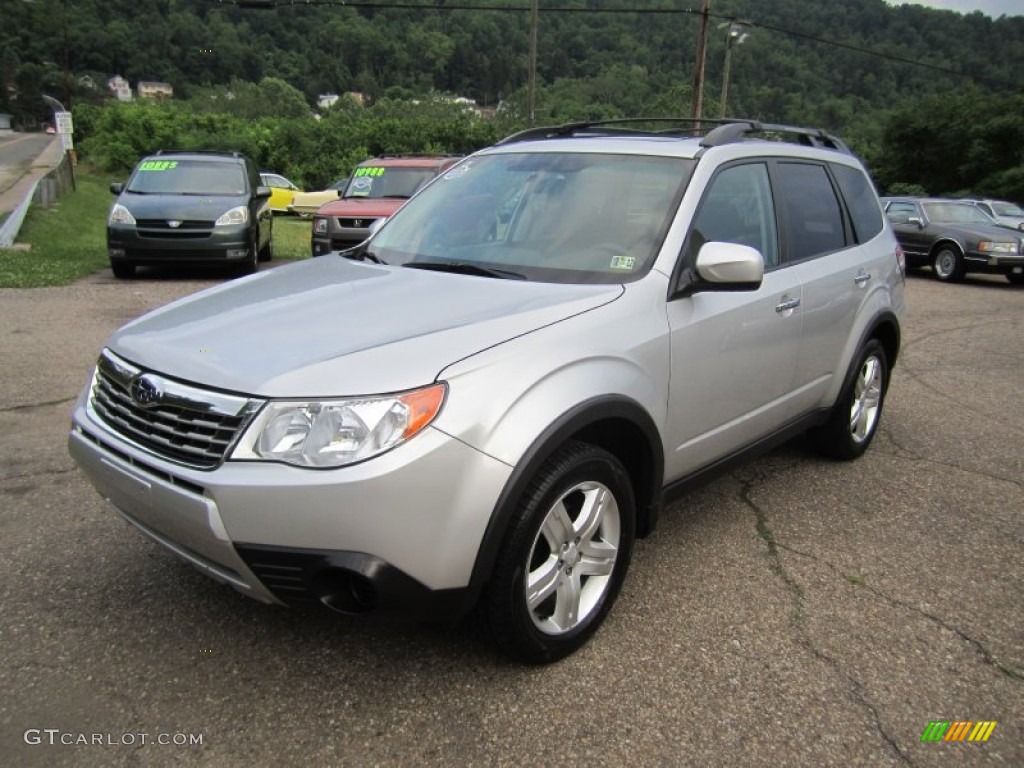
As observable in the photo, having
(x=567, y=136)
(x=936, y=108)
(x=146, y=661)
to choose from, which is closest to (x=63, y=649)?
(x=146, y=661)

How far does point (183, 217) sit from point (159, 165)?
1.56m

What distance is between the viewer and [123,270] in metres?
10.7

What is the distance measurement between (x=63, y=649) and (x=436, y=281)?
1.80m

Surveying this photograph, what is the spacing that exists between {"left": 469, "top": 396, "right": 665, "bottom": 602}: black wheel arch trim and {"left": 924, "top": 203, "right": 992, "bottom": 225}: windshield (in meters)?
15.0

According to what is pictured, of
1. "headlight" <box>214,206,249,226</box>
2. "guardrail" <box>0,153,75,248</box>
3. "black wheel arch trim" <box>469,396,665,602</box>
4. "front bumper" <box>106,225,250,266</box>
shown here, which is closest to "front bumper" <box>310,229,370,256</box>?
"headlight" <box>214,206,249,226</box>

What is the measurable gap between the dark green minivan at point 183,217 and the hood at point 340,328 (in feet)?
25.7

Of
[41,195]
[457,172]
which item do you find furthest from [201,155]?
[457,172]

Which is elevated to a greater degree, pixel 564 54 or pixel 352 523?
pixel 564 54

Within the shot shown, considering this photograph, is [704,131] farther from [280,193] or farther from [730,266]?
[280,193]

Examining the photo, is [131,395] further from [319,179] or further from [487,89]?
[487,89]

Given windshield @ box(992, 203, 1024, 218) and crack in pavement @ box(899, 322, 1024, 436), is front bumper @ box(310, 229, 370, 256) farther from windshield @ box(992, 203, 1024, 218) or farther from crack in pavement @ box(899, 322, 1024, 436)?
windshield @ box(992, 203, 1024, 218)

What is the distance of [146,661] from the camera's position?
105 inches

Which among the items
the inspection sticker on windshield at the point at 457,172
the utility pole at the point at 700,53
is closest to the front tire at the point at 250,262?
the inspection sticker on windshield at the point at 457,172

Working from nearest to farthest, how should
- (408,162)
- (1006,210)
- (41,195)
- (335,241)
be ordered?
(335,241) → (408,162) → (41,195) → (1006,210)
